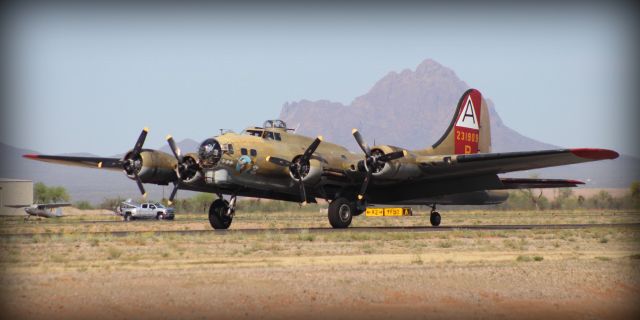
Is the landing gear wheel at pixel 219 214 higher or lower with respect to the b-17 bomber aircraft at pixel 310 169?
lower

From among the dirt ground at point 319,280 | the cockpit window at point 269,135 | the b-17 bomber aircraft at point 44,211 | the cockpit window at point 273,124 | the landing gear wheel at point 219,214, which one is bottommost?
the b-17 bomber aircraft at point 44,211

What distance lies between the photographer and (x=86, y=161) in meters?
42.9

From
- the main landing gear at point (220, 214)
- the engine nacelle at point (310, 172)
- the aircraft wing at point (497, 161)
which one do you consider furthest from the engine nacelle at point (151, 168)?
the aircraft wing at point (497, 161)

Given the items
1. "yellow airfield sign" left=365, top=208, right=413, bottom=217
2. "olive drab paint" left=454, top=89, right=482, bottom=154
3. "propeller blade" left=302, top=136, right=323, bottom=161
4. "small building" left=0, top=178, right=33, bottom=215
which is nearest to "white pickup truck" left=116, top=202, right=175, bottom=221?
"yellow airfield sign" left=365, top=208, right=413, bottom=217

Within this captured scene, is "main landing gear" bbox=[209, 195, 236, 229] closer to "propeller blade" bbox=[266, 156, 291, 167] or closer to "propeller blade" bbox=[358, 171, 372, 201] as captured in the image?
"propeller blade" bbox=[266, 156, 291, 167]

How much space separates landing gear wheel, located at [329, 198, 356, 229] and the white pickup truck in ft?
128

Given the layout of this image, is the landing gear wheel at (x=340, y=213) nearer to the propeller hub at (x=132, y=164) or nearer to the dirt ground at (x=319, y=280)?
the dirt ground at (x=319, y=280)

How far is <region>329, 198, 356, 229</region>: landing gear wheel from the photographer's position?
1583 inches

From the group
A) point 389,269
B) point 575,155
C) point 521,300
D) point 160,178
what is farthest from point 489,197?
point 521,300

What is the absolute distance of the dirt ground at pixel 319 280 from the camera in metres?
15.8

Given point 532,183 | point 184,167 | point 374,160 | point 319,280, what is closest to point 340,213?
point 374,160

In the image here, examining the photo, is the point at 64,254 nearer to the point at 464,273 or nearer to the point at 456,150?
the point at 464,273

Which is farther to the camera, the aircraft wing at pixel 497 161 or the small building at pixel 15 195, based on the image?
the small building at pixel 15 195

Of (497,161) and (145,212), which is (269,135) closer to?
(497,161)
